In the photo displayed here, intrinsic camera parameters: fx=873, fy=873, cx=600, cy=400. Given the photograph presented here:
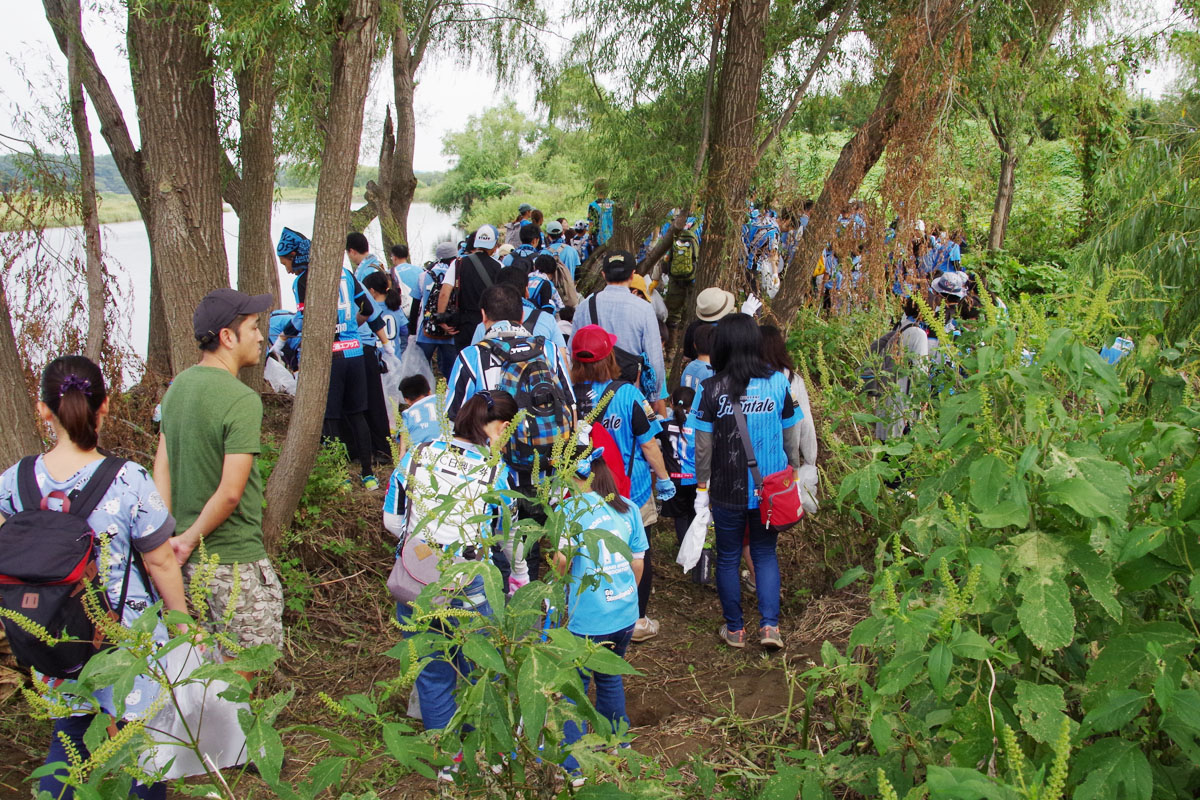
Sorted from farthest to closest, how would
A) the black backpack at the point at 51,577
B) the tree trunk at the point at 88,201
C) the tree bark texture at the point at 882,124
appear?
the tree bark texture at the point at 882,124 < the tree trunk at the point at 88,201 < the black backpack at the point at 51,577

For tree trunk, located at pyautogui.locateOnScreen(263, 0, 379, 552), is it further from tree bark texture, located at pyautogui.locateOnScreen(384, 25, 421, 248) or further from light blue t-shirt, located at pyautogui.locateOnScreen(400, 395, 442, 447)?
tree bark texture, located at pyautogui.locateOnScreen(384, 25, 421, 248)

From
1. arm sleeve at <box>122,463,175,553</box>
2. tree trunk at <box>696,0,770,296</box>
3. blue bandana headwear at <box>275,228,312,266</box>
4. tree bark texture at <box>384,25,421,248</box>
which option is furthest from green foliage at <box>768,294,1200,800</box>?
tree bark texture at <box>384,25,421,248</box>

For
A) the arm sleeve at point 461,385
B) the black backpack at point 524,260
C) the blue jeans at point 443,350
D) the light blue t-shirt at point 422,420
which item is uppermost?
the black backpack at point 524,260

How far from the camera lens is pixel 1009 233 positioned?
17172 millimetres

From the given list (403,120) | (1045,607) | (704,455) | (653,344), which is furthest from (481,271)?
(1045,607)

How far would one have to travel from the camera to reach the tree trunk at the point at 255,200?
604 cm

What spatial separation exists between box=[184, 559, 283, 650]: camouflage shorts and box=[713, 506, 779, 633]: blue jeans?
220 cm

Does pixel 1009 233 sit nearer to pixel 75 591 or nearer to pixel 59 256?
pixel 59 256

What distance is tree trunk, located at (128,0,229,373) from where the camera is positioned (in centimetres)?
466

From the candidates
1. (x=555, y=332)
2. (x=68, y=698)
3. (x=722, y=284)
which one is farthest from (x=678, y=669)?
(x=722, y=284)

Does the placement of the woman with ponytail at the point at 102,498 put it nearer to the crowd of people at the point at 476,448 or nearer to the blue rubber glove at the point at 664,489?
the crowd of people at the point at 476,448

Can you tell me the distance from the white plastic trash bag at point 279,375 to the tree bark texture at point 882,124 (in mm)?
4104

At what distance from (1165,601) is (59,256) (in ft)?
22.4

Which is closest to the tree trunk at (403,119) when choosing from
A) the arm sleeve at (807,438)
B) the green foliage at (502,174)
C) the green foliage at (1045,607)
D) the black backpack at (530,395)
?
the black backpack at (530,395)
